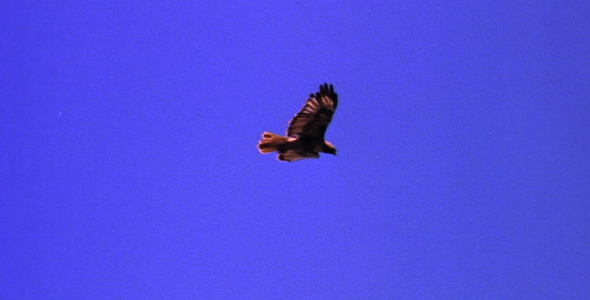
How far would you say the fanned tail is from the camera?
63.0 ft

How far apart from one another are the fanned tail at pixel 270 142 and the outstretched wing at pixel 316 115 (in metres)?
0.29

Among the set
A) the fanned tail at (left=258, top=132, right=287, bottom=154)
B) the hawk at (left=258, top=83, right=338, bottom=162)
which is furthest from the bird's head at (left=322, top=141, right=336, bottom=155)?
the fanned tail at (left=258, top=132, right=287, bottom=154)

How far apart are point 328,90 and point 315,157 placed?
→ 4.48ft

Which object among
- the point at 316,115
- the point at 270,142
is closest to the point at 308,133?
the point at 316,115

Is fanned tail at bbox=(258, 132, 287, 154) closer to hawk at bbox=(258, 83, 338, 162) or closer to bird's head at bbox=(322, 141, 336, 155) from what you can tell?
hawk at bbox=(258, 83, 338, 162)

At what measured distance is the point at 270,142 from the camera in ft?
63.1

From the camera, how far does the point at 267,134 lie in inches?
760

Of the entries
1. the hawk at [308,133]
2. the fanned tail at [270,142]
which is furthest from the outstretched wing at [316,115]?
the fanned tail at [270,142]

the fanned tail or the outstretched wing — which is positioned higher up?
the outstretched wing

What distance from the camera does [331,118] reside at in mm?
19422

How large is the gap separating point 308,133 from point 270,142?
2.52ft

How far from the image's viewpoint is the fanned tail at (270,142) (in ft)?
63.0

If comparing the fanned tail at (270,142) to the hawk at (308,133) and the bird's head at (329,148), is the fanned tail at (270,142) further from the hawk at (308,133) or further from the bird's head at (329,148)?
the bird's head at (329,148)

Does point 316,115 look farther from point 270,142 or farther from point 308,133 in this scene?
point 270,142
